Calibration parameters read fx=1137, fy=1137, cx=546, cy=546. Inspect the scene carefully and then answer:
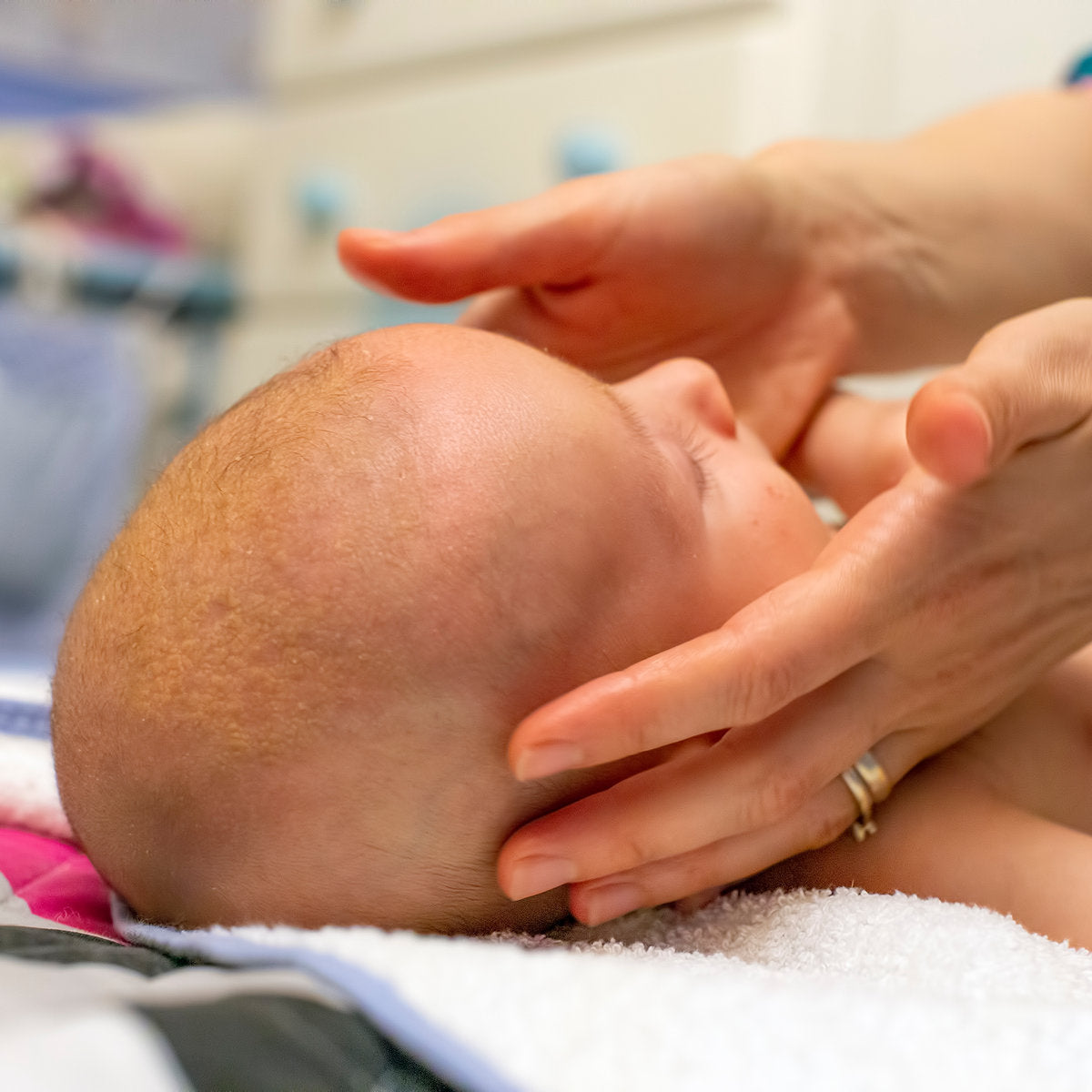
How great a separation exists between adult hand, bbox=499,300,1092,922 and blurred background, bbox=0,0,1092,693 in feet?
1.82

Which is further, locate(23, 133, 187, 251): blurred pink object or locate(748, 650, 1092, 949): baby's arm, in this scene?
locate(23, 133, 187, 251): blurred pink object

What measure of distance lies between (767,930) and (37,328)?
70.5 inches

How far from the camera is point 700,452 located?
671 mm

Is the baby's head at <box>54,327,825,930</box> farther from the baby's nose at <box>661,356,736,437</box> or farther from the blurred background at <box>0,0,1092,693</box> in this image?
the blurred background at <box>0,0,1092,693</box>

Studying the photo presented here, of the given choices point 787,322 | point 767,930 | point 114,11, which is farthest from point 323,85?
point 767,930

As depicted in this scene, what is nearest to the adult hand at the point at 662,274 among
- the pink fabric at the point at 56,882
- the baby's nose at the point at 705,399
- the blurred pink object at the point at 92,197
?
the baby's nose at the point at 705,399

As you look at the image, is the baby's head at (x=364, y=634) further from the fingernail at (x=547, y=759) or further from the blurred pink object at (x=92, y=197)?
the blurred pink object at (x=92, y=197)

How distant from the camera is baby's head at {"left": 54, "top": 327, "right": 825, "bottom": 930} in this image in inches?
20.7

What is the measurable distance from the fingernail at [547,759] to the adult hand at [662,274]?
413mm

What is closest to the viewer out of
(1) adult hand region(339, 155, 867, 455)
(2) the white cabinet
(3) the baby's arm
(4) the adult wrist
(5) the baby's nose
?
(3) the baby's arm

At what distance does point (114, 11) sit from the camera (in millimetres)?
2268

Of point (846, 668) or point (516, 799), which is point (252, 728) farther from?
point (846, 668)

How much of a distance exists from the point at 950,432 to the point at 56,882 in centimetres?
53

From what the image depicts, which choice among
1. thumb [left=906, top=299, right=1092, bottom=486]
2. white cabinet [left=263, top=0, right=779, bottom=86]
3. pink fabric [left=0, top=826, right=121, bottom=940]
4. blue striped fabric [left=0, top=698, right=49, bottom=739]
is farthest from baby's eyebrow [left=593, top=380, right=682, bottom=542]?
white cabinet [left=263, top=0, right=779, bottom=86]
